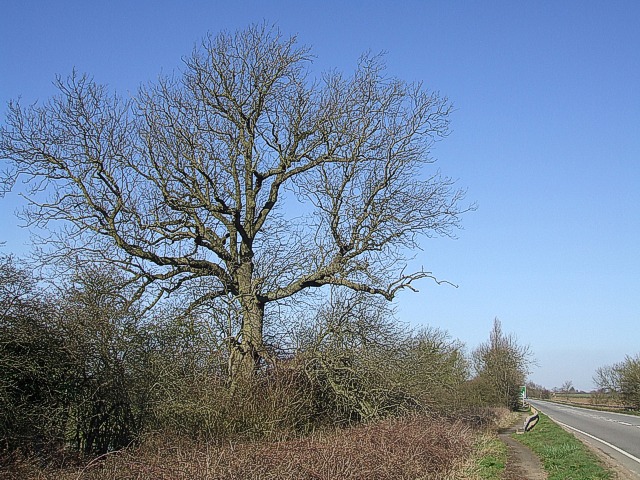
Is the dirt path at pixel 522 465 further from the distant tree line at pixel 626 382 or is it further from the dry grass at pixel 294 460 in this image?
the distant tree line at pixel 626 382

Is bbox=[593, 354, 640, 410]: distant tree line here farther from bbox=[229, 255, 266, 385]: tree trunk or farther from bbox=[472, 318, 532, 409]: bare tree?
bbox=[229, 255, 266, 385]: tree trunk

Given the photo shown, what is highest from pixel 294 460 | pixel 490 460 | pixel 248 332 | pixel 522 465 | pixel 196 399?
pixel 248 332

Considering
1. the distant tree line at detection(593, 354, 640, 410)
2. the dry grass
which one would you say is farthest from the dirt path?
the distant tree line at detection(593, 354, 640, 410)

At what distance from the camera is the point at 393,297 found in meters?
16.8

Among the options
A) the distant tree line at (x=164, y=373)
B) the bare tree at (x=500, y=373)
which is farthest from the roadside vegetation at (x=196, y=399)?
the bare tree at (x=500, y=373)

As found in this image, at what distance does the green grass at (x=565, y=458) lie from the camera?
42.1 feet

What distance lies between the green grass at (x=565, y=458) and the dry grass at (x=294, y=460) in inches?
90.3

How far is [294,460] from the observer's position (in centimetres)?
895

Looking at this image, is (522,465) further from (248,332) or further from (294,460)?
(294,460)

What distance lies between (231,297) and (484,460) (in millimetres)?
7056

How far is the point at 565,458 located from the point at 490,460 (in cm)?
251

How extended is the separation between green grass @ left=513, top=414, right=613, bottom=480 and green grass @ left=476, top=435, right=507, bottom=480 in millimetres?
988

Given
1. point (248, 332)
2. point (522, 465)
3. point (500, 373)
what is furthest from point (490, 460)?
point (500, 373)

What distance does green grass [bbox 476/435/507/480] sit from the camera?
12.4m
